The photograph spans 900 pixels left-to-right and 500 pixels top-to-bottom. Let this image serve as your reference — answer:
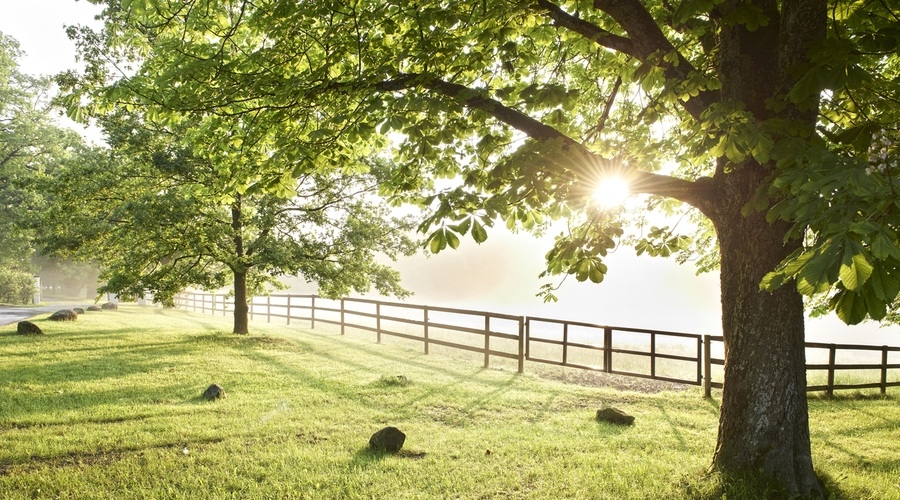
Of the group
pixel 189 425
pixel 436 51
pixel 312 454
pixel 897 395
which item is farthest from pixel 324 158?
pixel 897 395

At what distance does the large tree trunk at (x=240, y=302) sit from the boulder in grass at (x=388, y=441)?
36.6 feet

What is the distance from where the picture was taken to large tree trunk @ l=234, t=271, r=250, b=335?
591 inches

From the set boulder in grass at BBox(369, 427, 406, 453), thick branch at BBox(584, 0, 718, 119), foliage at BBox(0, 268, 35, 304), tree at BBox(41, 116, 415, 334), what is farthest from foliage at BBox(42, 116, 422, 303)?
foliage at BBox(0, 268, 35, 304)

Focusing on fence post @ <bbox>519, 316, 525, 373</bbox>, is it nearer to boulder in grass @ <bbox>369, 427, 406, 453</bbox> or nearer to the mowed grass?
the mowed grass

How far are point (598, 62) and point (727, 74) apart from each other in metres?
2.55

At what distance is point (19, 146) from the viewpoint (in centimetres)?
2509

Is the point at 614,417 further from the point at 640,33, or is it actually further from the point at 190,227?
the point at 190,227

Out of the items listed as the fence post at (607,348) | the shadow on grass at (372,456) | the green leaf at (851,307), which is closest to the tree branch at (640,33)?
the green leaf at (851,307)

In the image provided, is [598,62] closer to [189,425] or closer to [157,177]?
[189,425]

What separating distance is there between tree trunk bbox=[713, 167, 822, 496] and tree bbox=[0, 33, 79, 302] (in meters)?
29.5

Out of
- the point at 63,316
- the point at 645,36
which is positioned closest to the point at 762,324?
the point at 645,36

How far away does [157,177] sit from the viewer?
42.6 ft

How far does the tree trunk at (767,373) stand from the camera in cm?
415

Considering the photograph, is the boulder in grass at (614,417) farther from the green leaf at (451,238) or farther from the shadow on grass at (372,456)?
the green leaf at (451,238)
